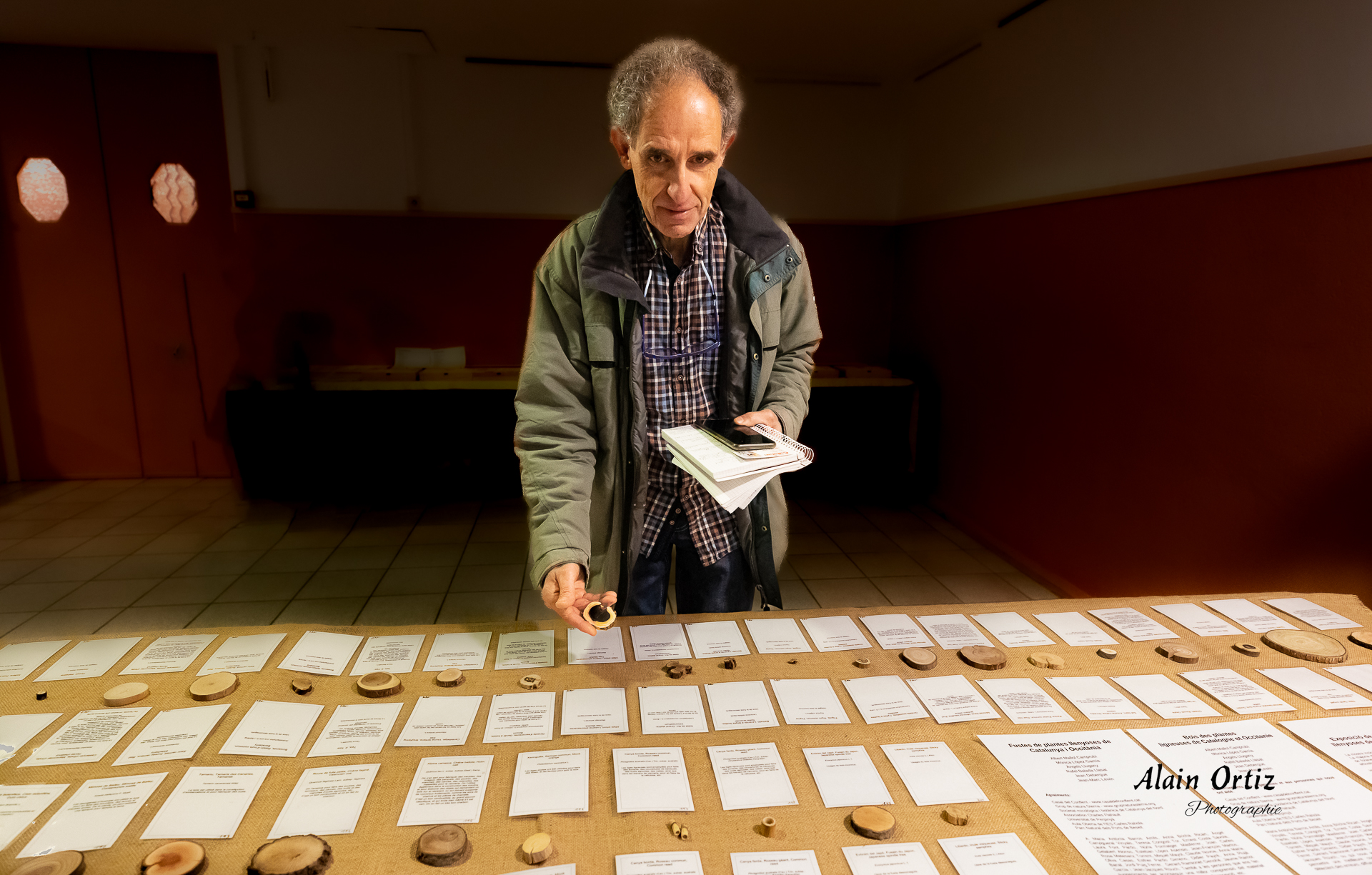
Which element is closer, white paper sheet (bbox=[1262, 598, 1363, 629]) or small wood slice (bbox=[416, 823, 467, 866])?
small wood slice (bbox=[416, 823, 467, 866])

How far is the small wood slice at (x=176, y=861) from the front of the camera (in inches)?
32.1

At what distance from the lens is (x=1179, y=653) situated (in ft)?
4.26

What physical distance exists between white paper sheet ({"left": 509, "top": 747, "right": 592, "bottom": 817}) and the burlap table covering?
13 mm

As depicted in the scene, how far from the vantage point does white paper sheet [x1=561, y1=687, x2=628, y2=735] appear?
43.2 inches

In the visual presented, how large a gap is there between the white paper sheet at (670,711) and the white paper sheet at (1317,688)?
3.20 feet

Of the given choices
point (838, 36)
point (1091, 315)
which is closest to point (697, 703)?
point (1091, 315)

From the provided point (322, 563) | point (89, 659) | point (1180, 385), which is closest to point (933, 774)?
point (89, 659)

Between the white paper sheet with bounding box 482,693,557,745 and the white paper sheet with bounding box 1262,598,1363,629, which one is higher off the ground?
the white paper sheet with bounding box 482,693,557,745

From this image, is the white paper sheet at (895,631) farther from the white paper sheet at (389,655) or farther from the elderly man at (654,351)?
the white paper sheet at (389,655)

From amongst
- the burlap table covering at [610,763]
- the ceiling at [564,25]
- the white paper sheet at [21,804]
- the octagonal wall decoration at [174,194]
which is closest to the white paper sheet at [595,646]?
the burlap table covering at [610,763]

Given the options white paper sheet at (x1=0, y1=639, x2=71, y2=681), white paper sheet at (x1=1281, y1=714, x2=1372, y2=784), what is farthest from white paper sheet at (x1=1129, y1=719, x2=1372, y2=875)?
white paper sheet at (x1=0, y1=639, x2=71, y2=681)

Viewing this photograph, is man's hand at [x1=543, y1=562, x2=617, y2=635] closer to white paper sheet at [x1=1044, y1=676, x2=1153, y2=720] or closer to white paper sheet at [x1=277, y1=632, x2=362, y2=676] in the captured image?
white paper sheet at [x1=277, y1=632, x2=362, y2=676]

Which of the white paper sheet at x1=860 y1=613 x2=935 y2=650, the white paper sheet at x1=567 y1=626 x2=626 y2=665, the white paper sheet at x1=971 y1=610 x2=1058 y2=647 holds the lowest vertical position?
the white paper sheet at x1=971 y1=610 x2=1058 y2=647

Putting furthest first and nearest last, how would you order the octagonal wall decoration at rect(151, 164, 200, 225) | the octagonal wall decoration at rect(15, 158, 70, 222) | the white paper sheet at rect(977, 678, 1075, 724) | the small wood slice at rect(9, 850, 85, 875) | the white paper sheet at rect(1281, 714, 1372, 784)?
the octagonal wall decoration at rect(151, 164, 200, 225)
the octagonal wall decoration at rect(15, 158, 70, 222)
the white paper sheet at rect(977, 678, 1075, 724)
the white paper sheet at rect(1281, 714, 1372, 784)
the small wood slice at rect(9, 850, 85, 875)
